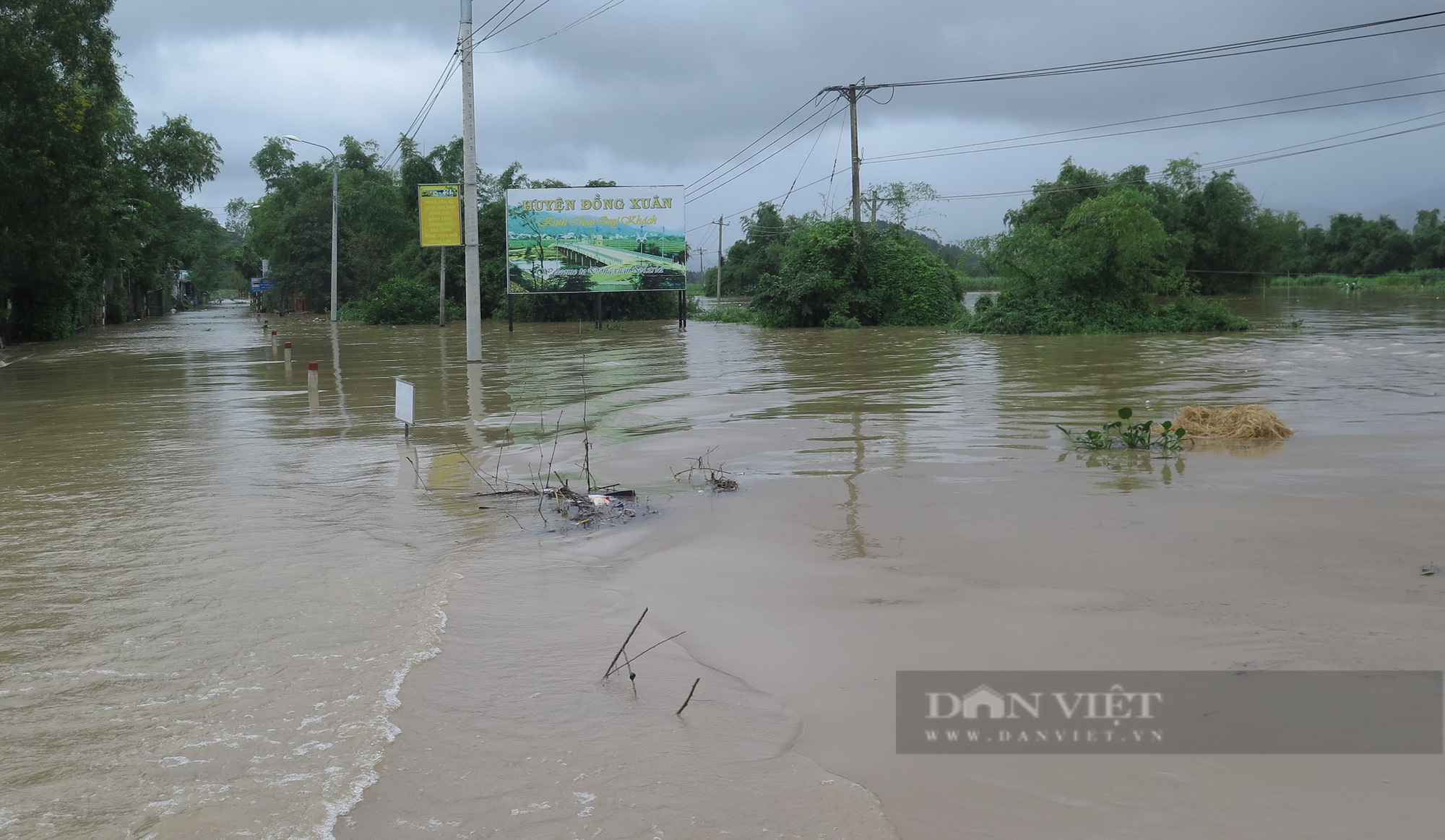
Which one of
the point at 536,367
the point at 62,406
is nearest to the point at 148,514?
the point at 62,406

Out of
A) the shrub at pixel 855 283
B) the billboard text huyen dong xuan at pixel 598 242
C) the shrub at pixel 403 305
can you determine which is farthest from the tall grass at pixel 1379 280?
the shrub at pixel 403 305

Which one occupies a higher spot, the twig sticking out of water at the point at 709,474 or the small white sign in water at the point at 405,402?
the small white sign in water at the point at 405,402

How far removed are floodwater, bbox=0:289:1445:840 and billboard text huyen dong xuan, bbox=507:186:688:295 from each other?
2761cm

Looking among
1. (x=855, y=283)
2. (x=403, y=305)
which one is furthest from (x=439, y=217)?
(x=855, y=283)

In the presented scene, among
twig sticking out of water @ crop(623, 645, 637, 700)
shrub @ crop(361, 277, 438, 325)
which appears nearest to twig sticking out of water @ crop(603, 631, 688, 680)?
twig sticking out of water @ crop(623, 645, 637, 700)

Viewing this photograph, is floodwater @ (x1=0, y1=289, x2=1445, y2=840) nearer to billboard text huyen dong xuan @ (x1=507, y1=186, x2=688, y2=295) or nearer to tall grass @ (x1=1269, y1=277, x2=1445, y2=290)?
billboard text huyen dong xuan @ (x1=507, y1=186, x2=688, y2=295)

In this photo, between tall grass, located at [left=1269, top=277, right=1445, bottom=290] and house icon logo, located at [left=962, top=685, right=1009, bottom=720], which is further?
tall grass, located at [left=1269, top=277, right=1445, bottom=290]

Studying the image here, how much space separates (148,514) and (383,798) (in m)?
5.57

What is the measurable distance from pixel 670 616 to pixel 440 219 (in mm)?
35318

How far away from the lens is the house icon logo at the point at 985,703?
4340mm

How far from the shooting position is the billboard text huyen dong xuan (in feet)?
131

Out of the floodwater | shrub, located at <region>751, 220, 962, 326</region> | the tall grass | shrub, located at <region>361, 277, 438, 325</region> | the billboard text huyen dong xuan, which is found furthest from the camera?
the tall grass

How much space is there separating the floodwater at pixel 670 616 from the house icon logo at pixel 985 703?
0.28 m

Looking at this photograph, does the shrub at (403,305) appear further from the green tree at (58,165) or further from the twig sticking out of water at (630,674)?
the twig sticking out of water at (630,674)
